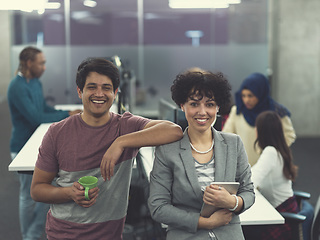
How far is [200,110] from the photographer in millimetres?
1513

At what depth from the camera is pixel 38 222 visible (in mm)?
2945

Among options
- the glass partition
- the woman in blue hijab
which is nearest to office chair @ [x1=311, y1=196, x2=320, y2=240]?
the woman in blue hijab

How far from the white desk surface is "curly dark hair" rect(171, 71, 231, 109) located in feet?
2.51

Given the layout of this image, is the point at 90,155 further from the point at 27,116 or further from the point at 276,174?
the point at 27,116

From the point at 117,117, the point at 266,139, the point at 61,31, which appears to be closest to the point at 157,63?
the point at 61,31

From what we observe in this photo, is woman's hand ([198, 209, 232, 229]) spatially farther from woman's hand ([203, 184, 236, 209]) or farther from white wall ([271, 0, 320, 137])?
white wall ([271, 0, 320, 137])

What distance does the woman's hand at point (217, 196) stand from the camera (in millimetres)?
1420

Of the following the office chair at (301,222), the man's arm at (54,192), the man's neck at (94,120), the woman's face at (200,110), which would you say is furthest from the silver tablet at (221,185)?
the office chair at (301,222)

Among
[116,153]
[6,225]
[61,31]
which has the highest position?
[61,31]

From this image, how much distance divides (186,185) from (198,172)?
0.24 feet

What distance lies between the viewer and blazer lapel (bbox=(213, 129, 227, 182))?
1.51 meters

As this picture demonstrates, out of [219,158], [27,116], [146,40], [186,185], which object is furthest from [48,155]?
[146,40]

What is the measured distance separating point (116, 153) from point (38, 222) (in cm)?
169

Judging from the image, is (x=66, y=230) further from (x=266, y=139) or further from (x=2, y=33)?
(x=2, y=33)
